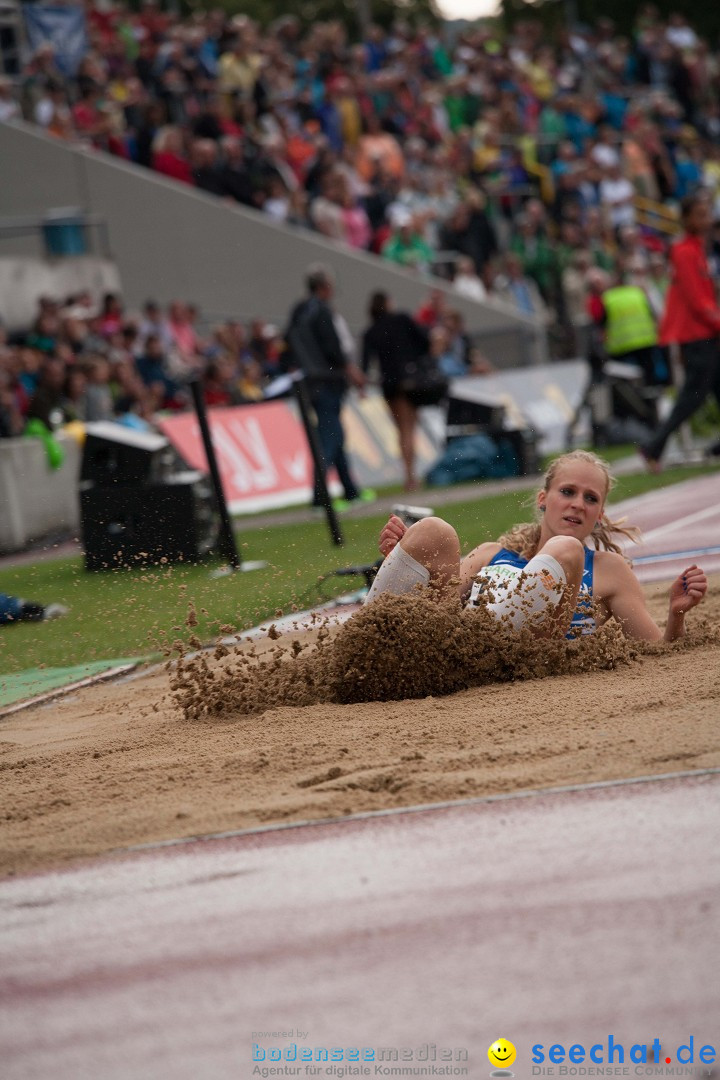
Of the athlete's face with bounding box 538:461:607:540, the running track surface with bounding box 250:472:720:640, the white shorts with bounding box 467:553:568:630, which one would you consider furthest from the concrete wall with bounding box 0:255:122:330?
the white shorts with bounding box 467:553:568:630

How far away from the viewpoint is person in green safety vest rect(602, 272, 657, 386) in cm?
2075

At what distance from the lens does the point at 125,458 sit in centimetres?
1276

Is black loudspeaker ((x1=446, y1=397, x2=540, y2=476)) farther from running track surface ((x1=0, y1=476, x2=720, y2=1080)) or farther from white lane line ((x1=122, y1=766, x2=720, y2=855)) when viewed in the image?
running track surface ((x1=0, y1=476, x2=720, y2=1080))

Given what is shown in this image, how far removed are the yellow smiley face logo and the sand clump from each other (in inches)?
121

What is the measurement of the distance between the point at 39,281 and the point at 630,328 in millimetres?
7799

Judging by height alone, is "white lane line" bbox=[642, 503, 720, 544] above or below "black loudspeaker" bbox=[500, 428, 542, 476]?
below

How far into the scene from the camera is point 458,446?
18047mm

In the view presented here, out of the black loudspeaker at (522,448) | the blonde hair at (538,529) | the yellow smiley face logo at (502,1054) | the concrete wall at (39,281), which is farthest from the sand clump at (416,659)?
the concrete wall at (39,281)

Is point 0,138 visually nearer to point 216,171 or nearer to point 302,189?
point 216,171

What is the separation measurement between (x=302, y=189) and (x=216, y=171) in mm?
1661

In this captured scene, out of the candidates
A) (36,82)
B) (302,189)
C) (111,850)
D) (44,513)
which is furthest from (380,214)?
(111,850)

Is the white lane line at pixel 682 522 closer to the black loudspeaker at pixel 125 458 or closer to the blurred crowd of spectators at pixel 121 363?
the black loudspeaker at pixel 125 458

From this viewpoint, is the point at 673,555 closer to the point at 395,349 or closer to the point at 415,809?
the point at 415,809

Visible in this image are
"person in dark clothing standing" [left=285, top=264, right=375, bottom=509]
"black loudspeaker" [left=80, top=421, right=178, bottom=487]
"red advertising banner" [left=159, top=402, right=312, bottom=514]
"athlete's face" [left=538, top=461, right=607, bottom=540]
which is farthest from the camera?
"red advertising banner" [left=159, top=402, right=312, bottom=514]
